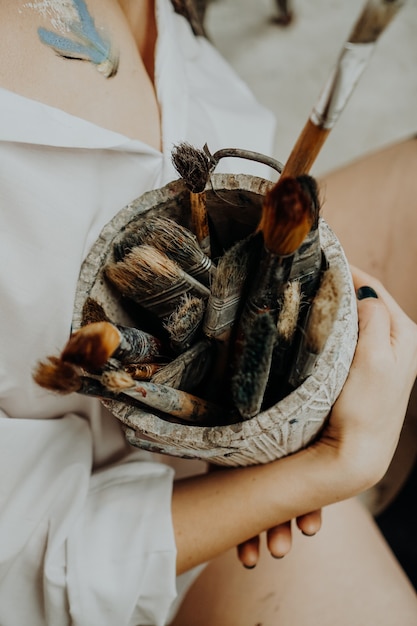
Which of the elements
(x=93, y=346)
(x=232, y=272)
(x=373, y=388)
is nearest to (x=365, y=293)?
(x=373, y=388)

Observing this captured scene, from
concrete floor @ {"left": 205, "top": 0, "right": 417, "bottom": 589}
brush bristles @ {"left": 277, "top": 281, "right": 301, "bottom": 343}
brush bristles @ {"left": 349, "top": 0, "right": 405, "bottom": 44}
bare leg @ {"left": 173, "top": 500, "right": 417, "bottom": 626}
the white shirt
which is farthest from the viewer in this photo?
concrete floor @ {"left": 205, "top": 0, "right": 417, "bottom": 589}

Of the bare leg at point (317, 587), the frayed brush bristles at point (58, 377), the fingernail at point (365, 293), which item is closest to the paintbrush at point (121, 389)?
the frayed brush bristles at point (58, 377)

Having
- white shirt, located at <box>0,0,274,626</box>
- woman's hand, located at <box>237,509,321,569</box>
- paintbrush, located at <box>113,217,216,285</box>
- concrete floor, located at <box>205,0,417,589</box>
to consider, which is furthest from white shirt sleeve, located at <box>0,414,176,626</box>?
concrete floor, located at <box>205,0,417,589</box>

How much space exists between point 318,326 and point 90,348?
0.46 ft

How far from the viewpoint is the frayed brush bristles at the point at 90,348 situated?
0.31 meters

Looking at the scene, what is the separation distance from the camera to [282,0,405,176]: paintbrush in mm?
270

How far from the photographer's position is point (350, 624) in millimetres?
597

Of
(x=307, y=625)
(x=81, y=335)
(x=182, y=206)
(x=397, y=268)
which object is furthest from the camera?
(x=397, y=268)

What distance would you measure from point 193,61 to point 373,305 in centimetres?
49

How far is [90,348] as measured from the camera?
1.02 feet

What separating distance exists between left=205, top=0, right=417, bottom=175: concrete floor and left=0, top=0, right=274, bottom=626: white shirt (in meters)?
0.70

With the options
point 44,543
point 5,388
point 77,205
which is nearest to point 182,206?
point 77,205

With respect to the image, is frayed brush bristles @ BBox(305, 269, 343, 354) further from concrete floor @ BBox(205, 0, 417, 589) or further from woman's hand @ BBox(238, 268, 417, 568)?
concrete floor @ BBox(205, 0, 417, 589)

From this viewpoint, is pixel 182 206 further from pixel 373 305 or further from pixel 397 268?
pixel 397 268
